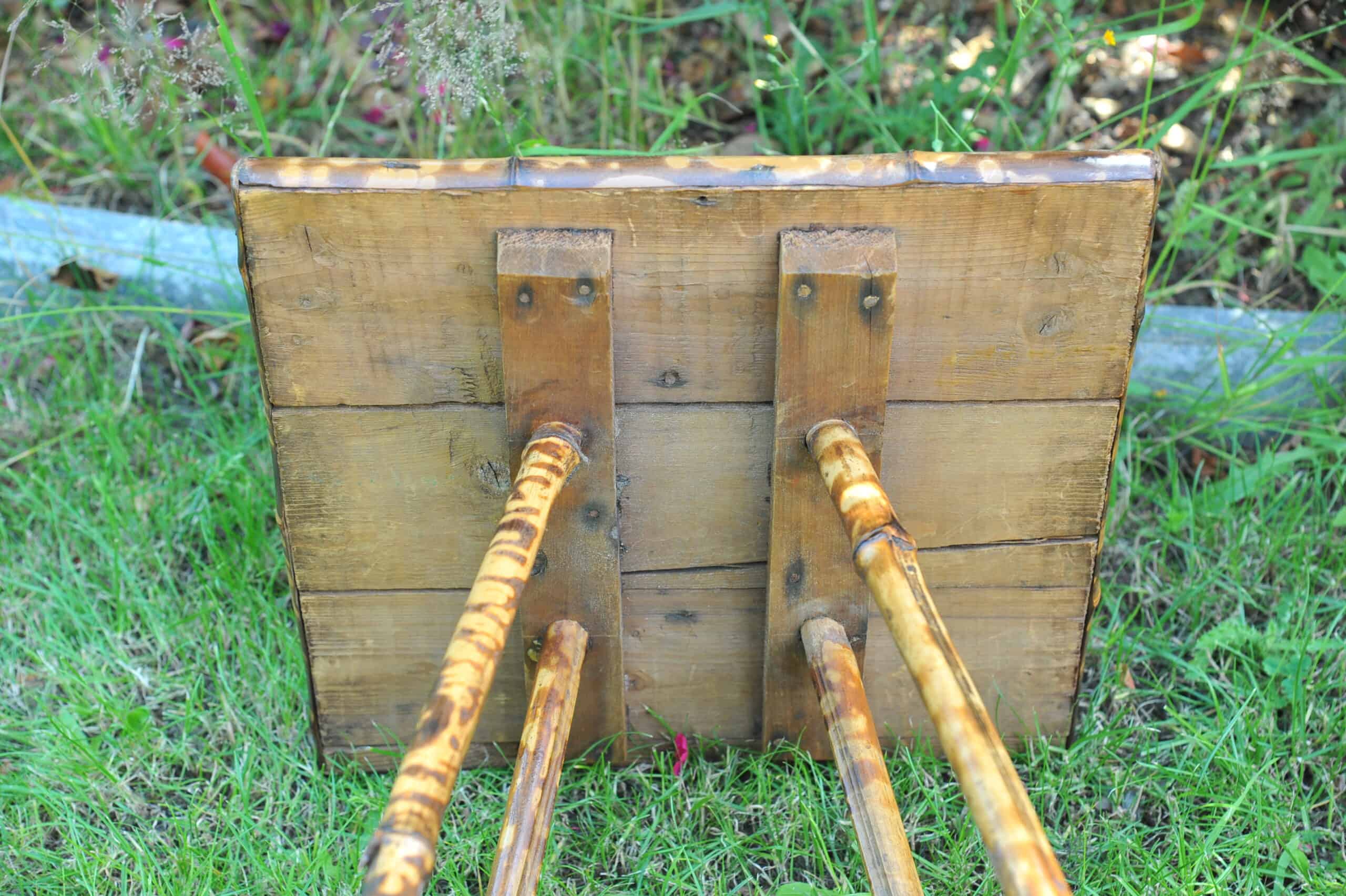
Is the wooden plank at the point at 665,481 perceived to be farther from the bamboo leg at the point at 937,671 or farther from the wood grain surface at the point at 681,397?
the bamboo leg at the point at 937,671

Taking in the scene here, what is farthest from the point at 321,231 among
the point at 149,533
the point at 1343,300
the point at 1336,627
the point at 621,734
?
the point at 1343,300

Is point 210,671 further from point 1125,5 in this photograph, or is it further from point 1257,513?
point 1125,5

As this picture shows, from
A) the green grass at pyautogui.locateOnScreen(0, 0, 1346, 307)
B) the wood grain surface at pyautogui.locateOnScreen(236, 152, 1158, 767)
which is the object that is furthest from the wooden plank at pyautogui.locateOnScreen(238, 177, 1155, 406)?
the green grass at pyautogui.locateOnScreen(0, 0, 1346, 307)

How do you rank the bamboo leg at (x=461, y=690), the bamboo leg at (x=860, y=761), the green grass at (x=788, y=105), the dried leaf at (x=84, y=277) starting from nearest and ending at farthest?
the bamboo leg at (x=461, y=690), the bamboo leg at (x=860, y=761), the green grass at (x=788, y=105), the dried leaf at (x=84, y=277)

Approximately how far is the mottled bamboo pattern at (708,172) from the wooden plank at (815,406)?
62 mm

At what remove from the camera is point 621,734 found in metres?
1.55

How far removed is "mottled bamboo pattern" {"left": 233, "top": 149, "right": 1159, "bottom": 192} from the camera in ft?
3.95

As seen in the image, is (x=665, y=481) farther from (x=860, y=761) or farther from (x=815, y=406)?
(x=860, y=761)

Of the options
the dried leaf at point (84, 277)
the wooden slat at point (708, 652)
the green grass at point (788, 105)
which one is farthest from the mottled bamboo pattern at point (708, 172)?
the dried leaf at point (84, 277)

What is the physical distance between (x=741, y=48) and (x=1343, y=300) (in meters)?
1.29

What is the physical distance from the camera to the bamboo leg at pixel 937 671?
0.87m

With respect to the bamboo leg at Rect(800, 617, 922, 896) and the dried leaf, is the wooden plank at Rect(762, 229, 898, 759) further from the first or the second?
the dried leaf

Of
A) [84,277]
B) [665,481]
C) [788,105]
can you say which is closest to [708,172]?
[665,481]

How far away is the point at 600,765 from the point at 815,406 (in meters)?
0.60
